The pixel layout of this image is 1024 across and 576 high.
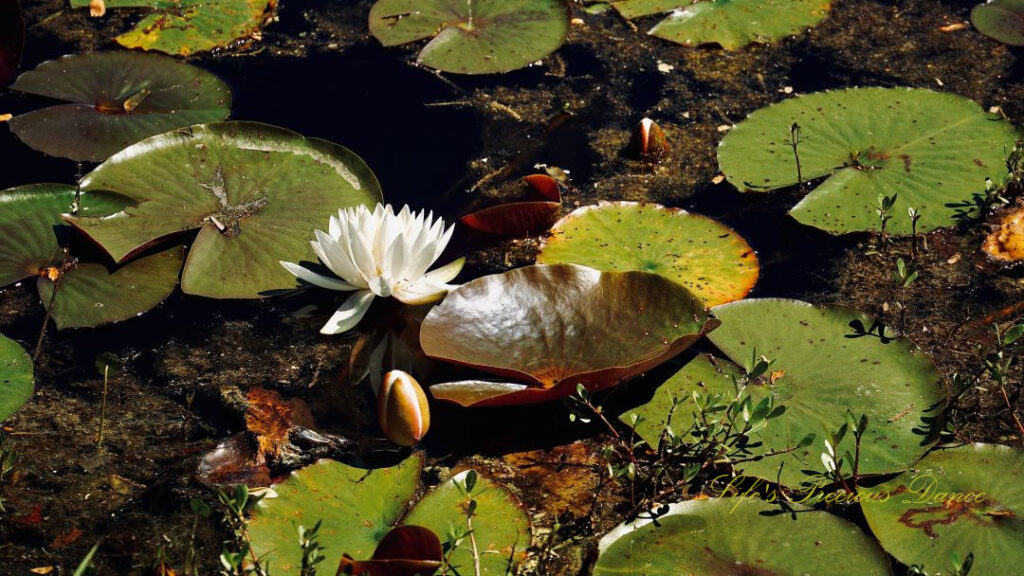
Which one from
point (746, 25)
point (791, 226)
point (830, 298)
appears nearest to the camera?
point (830, 298)

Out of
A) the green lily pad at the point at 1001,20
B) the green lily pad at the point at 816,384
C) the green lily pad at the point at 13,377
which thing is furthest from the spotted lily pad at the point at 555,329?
the green lily pad at the point at 1001,20

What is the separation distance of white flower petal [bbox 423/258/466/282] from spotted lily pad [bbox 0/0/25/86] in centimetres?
239

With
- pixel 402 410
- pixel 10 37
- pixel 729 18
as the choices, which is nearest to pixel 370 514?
pixel 402 410

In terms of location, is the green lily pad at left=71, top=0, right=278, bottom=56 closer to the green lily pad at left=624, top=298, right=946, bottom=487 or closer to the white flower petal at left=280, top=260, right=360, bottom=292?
the white flower petal at left=280, top=260, right=360, bottom=292

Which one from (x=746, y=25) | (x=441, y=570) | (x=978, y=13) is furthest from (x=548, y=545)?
(x=978, y=13)

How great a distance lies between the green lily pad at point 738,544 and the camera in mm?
2383

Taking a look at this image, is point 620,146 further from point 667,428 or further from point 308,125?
point 667,428

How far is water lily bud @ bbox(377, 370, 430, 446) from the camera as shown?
109 inches

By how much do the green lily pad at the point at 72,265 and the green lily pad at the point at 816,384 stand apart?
181cm

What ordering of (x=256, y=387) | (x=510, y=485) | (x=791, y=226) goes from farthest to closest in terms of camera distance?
(x=791, y=226), (x=256, y=387), (x=510, y=485)

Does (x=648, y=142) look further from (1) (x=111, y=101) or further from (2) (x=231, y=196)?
(1) (x=111, y=101)

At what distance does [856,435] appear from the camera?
2.60m

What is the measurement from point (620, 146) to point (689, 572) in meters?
2.24

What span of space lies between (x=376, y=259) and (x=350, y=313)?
0.21m
